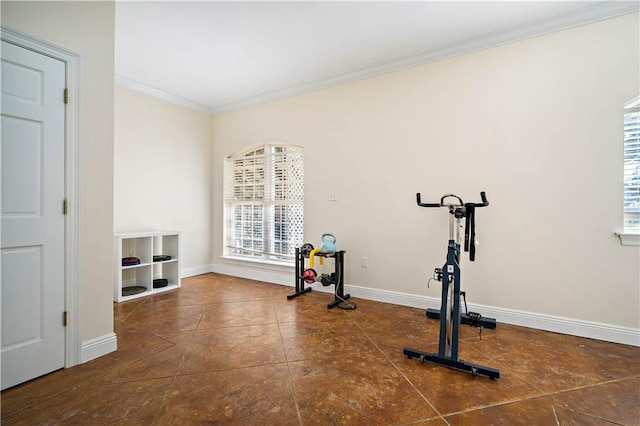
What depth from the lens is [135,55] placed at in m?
3.19

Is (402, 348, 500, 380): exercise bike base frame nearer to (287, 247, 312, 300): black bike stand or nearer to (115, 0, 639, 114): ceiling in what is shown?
(287, 247, 312, 300): black bike stand

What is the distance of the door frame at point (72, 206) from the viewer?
1.95m

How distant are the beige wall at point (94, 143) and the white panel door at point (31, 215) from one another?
122mm

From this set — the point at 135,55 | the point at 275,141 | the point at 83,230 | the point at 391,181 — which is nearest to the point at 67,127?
the point at 83,230

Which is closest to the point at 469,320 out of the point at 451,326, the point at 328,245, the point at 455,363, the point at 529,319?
the point at 529,319

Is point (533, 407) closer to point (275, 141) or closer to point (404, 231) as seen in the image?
point (404, 231)

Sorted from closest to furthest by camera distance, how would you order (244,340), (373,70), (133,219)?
(244,340) → (373,70) → (133,219)

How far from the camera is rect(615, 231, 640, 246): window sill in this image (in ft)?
7.56

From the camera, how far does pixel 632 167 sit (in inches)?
92.6

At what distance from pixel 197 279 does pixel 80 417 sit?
3.03 m

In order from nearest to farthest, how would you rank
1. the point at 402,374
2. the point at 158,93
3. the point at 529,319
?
the point at 402,374
the point at 529,319
the point at 158,93

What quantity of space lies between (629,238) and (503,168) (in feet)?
3.54

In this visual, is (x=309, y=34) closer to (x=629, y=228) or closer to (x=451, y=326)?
(x=451, y=326)

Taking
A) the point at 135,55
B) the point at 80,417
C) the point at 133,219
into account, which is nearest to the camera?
the point at 80,417
